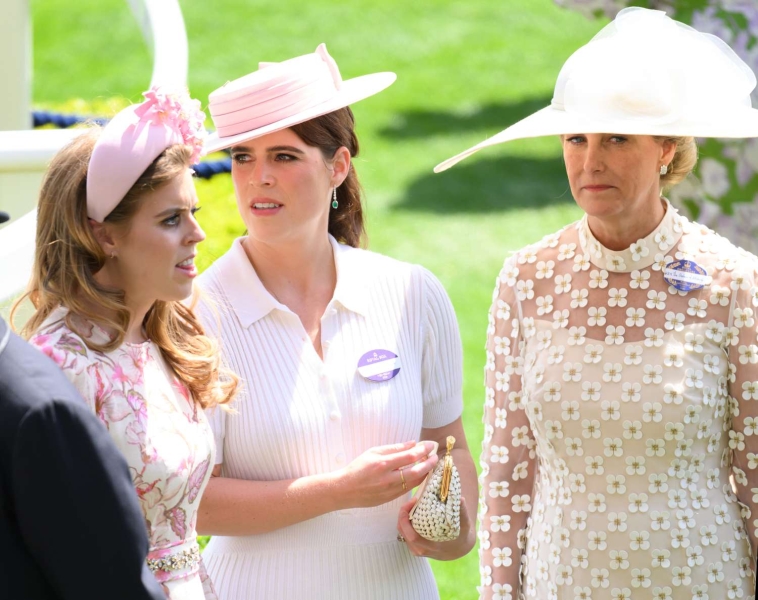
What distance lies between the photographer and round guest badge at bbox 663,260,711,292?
3.00m

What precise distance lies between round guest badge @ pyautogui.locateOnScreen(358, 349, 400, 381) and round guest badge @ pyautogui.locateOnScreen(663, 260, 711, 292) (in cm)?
77

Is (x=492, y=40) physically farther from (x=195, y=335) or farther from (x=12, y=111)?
(x=195, y=335)

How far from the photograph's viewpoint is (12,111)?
7.26 m

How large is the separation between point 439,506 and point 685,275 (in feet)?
2.83

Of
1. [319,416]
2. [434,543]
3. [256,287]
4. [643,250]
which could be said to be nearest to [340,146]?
[256,287]

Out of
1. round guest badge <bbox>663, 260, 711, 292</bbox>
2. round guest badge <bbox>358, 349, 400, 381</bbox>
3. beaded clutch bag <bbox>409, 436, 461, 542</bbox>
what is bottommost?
beaded clutch bag <bbox>409, 436, 461, 542</bbox>

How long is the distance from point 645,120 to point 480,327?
6049 mm

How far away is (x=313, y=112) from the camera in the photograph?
3.28 m

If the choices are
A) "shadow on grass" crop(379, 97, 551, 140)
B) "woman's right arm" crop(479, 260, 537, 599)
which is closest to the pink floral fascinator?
"woman's right arm" crop(479, 260, 537, 599)

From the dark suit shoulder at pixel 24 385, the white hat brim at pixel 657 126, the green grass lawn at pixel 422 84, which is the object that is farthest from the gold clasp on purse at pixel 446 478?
the green grass lawn at pixel 422 84

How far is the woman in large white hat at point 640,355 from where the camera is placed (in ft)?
9.70

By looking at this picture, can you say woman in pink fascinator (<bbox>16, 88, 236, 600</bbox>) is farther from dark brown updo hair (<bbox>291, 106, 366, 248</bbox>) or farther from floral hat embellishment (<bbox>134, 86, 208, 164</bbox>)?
dark brown updo hair (<bbox>291, 106, 366, 248</bbox>)

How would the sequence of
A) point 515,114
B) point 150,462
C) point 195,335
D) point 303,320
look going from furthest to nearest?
point 515,114 → point 303,320 → point 195,335 → point 150,462

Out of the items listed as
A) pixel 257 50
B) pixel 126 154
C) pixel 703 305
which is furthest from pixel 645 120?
pixel 257 50
